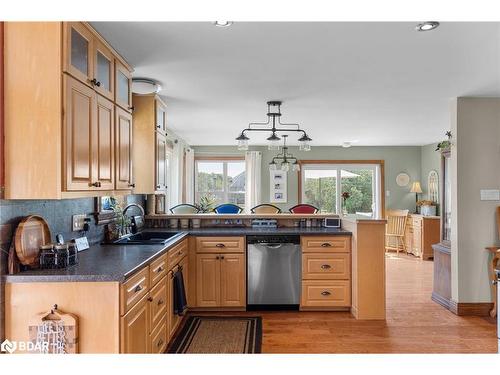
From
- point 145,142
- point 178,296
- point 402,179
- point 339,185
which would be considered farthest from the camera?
point 339,185

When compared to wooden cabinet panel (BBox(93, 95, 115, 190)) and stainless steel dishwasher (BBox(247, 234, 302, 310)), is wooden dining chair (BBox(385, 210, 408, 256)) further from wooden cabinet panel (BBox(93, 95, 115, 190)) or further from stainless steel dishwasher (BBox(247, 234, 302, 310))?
wooden cabinet panel (BBox(93, 95, 115, 190))

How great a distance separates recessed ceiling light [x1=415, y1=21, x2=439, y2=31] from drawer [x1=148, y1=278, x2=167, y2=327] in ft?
7.79

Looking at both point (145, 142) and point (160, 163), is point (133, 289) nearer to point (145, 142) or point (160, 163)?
point (145, 142)

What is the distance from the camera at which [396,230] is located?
26.2ft

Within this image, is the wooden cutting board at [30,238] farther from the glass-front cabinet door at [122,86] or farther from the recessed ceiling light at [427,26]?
the recessed ceiling light at [427,26]

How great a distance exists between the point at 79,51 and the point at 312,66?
1.75 m

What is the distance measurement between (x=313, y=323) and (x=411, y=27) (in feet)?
8.78

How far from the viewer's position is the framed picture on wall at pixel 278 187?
28.1 feet

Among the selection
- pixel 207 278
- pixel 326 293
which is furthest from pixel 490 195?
pixel 207 278

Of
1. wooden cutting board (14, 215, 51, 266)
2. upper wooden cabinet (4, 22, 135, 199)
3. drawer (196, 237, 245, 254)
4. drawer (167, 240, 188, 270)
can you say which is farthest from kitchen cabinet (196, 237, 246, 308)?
upper wooden cabinet (4, 22, 135, 199)

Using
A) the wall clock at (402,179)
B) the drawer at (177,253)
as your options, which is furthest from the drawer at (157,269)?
the wall clock at (402,179)

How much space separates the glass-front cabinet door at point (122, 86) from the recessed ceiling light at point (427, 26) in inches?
80.2
